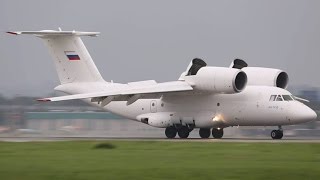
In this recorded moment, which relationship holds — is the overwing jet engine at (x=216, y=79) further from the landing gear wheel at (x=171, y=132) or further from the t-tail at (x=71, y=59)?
the t-tail at (x=71, y=59)

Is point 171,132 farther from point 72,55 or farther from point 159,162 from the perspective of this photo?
point 159,162

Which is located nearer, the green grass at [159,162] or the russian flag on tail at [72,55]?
the green grass at [159,162]

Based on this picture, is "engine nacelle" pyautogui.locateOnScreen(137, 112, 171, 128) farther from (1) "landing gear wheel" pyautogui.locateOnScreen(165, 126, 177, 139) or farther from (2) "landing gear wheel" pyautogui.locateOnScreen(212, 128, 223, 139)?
(2) "landing gear wheel" pyautogui.locateOnScreen(212, 128, 223, 139)

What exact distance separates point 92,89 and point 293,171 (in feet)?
102

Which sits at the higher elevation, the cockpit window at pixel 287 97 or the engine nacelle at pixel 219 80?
the engine nacelle at pixel 219 80

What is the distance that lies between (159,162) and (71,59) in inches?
1154

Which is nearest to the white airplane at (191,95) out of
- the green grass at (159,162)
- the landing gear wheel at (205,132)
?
the landing gear wheel at (205,132)

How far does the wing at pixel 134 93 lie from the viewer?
160 ft

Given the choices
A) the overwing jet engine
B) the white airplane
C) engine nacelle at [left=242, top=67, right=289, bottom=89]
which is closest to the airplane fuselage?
the white airplane

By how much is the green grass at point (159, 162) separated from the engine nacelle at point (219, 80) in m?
10.9

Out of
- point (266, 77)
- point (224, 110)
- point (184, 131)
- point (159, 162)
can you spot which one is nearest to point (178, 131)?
point (184, 131)

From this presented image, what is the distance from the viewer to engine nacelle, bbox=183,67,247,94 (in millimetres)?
46250

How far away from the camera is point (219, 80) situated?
46531 mm

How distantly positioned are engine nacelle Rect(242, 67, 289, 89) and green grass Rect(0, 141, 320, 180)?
15.3m
